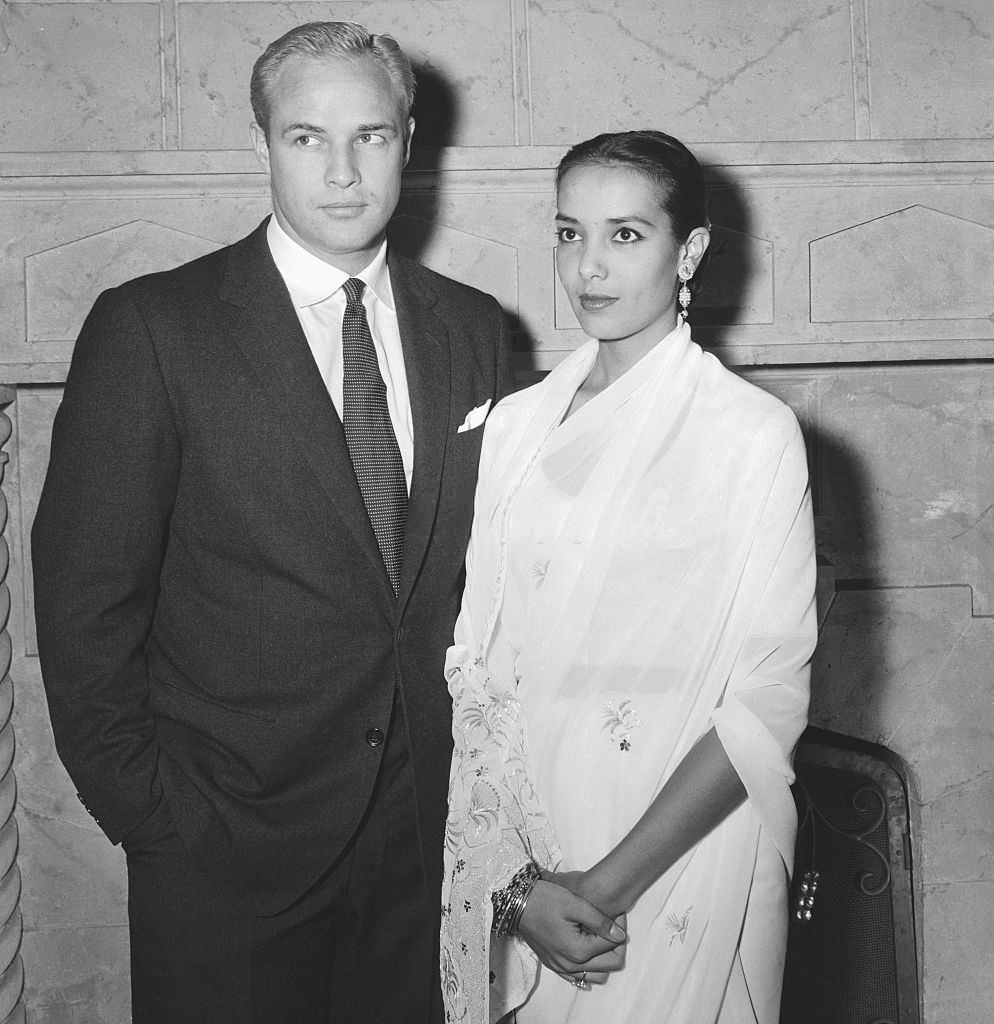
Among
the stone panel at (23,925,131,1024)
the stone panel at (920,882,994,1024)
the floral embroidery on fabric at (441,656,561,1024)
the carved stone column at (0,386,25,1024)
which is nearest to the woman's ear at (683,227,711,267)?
the floral embroidery on fabric at (441,656,561,1024)

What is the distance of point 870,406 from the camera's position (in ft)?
8.54

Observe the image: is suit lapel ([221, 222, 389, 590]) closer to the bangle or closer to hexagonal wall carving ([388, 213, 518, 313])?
the bangle

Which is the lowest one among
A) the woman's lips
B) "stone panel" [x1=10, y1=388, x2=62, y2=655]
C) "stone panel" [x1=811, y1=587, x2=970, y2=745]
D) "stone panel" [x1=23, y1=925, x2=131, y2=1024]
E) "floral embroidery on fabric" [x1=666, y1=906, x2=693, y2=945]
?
"stone panel" [x1=23, y1=925, x2=131, y2=1024]

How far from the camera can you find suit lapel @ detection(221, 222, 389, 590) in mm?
1627

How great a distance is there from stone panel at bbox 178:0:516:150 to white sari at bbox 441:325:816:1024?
996 mm

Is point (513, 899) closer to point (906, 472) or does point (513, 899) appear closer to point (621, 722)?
point (621, 722)

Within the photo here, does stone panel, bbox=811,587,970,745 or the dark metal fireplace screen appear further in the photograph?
stone panel, bbox=811,587,970,745

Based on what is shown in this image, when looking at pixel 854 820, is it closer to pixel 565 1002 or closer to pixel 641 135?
pixel 565 1002

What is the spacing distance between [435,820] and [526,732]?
0.85 ft

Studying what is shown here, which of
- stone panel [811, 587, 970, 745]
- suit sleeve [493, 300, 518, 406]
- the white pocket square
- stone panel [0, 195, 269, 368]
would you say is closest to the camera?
the white pocket square

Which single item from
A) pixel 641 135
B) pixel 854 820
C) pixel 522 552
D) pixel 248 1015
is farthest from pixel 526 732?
pixel 854 820

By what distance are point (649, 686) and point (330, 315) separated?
75 cm

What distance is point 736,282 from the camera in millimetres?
2420

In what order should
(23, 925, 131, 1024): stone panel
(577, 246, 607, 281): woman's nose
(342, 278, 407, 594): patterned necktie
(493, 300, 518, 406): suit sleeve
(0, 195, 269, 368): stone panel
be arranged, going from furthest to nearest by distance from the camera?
1. (23, 925, 131, 1024): stone panel
2. (0, 195, 269, 368): stone panel
3. (493, 300, 518, 406): suit sleeve
4. (342, 278, 407, 594): patterned necktie
5. (577, 246, 607, 281): woman's nose
